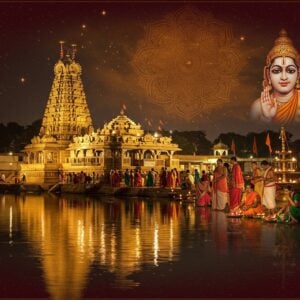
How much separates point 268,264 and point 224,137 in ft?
167

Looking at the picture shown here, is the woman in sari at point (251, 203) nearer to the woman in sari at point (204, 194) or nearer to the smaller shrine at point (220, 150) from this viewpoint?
the woman in sari at point (204, 194)

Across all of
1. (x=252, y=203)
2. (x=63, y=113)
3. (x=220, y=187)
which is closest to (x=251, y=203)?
(x=252, y=203)

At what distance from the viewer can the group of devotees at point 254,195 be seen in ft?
38.4

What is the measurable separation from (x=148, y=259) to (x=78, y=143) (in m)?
32.0

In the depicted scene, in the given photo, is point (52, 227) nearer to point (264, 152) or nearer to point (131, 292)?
point (131, 292)

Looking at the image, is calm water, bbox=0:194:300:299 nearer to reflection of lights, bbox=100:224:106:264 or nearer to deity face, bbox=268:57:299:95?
reflection of lights, bbox=100:224:106:264

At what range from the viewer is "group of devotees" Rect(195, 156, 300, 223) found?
1170cm

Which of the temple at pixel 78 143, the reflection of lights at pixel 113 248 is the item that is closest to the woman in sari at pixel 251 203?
the reflection of lights at pixel 113 248

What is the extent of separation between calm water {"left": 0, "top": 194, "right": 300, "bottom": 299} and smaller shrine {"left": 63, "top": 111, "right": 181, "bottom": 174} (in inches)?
978

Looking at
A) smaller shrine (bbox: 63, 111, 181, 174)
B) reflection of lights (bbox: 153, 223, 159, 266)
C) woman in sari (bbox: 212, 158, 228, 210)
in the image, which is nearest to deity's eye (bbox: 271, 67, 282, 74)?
woman in sari (bbox: 212, 158, 228, 210)

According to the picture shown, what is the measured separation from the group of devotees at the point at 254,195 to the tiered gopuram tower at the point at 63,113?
2591 cm

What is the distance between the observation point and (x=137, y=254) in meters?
7.81

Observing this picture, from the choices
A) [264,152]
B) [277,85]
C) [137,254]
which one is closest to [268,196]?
[137,254]

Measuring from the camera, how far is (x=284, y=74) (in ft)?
74.5
